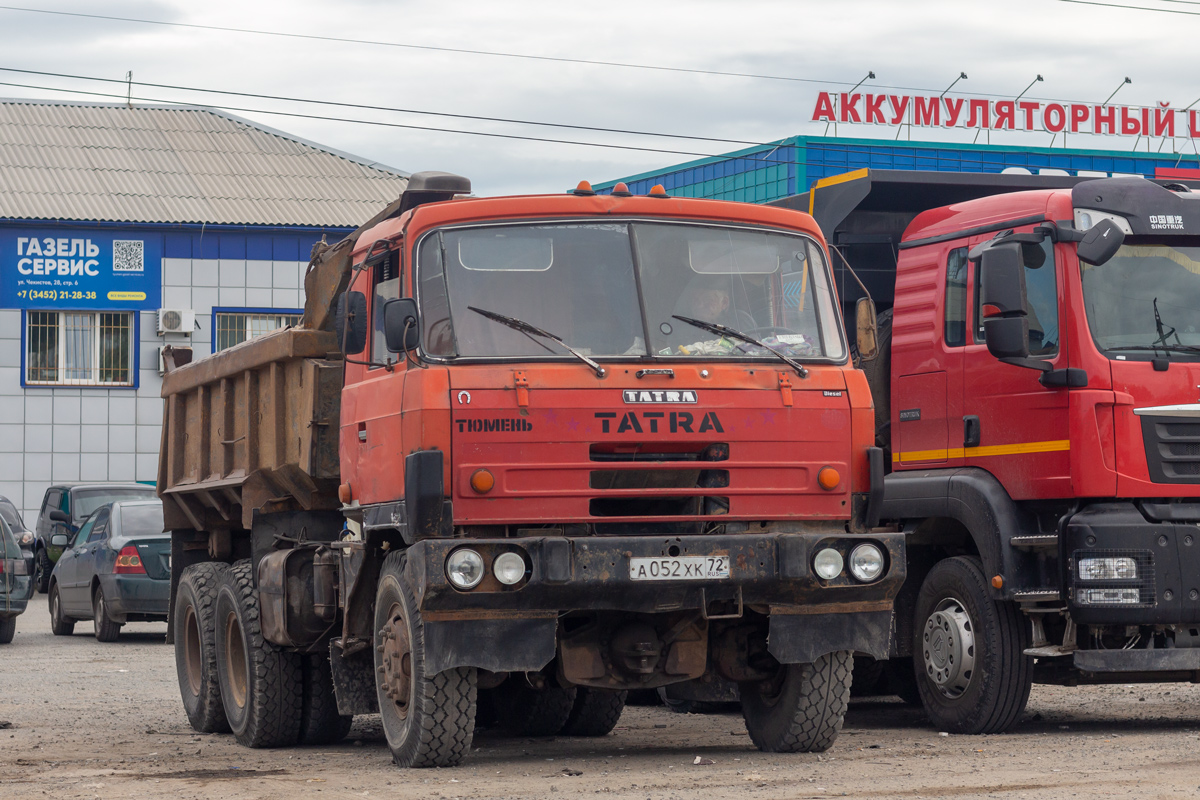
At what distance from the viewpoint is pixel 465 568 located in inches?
317

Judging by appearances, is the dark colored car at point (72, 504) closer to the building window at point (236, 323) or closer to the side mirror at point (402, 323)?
the building window at point (236, 323)

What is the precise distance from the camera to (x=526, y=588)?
8078 millimetres

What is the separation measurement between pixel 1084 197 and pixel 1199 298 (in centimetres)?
83

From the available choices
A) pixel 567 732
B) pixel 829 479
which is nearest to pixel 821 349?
pixel 829 479

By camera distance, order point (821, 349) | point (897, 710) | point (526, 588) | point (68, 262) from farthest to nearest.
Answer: point (68, 262)
point (897, 710)
point (821, 349)
point (526, 588)

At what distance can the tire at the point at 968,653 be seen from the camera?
399 inches

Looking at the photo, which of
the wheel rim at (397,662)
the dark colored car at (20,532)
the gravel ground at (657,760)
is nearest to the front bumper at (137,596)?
the dark colored car at (20,532)

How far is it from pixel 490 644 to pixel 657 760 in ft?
4.44

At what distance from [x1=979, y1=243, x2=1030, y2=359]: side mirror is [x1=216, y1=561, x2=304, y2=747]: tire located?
14.4 ft

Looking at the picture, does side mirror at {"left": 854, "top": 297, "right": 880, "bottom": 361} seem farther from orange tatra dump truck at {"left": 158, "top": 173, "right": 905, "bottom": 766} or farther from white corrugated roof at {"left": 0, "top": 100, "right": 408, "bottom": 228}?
white corrugated roof at {"left": 0, "top": 100, "right": 408, "bottom": 228}

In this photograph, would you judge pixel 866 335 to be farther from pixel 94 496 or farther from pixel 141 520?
pixel 94 496

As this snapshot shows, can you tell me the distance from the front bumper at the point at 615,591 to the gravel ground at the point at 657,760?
0.61m

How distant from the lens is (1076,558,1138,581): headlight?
9.55 meters

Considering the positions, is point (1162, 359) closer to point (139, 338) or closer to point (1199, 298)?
point (1199, 298)
